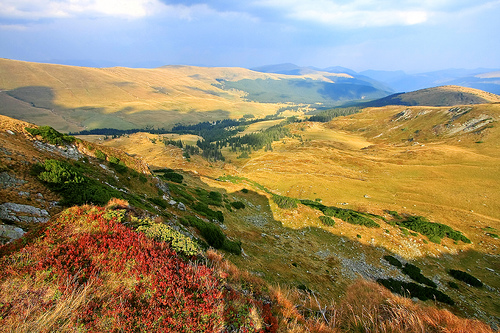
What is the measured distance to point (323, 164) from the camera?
91438 mm

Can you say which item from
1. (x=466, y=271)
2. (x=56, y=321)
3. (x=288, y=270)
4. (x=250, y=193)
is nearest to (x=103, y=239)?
(x=56, y=321)

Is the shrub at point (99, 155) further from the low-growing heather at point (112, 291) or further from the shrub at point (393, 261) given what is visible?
the shrub at point (393, 261)

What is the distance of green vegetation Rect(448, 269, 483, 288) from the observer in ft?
80.1

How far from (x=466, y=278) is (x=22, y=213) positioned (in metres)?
41.7

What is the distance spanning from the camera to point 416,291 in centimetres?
2138

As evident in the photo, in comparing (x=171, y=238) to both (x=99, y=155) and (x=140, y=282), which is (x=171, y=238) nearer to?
(x=140, y=282)

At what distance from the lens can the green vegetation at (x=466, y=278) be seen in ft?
80.1

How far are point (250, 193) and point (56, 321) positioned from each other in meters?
40.3

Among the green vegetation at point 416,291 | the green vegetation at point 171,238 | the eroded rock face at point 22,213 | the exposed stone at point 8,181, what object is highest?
the exposed stone at point 8,181

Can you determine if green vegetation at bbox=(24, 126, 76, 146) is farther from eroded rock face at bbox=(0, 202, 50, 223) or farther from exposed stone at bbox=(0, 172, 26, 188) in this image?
eroded rock face at bbox=(0, 202, 50, 223)

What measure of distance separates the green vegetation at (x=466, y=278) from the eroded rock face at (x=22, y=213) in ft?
133

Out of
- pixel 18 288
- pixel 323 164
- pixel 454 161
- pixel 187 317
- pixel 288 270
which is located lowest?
pixel 323 164

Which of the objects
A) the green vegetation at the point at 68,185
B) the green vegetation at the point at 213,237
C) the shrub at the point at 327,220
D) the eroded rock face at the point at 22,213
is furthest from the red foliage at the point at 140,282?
the shrub at the point at 327,220

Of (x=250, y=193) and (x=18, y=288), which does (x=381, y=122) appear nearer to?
(x=250, y=193)
